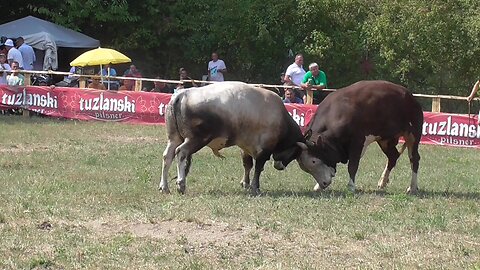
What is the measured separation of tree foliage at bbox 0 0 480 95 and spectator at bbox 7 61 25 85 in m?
5.71

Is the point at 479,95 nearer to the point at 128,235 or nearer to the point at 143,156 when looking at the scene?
the point at 143,156

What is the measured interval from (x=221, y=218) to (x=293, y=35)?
1993cm

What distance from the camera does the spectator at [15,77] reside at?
24.0m

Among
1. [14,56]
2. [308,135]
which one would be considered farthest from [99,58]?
[308,135]

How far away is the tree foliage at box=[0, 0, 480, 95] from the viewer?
27172 millimetres

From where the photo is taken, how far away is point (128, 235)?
8812 millimetres

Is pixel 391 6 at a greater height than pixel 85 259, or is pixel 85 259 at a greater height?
pixel 391 6

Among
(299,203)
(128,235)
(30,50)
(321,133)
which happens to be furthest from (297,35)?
(128,235)

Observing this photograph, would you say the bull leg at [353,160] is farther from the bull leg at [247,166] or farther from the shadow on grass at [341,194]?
the bull leg at [247,166]

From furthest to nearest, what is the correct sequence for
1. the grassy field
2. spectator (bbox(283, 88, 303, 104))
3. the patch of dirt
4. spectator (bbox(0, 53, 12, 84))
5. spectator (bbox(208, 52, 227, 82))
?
spectator (bbox(208, 52, 227, 82)), spectator (bbox(0, 53, 12, 84)), spectator (bbox(283, 88, 303, 104)), the patch of dirt, the grassy field

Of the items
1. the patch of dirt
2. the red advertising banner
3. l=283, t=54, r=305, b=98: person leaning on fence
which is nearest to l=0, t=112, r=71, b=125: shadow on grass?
the red advertising banner

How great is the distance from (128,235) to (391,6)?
66.0 ft

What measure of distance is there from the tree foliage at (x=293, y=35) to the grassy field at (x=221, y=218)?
12109 mm

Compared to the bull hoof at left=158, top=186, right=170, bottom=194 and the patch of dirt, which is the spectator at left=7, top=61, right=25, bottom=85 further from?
the patch of dirt
